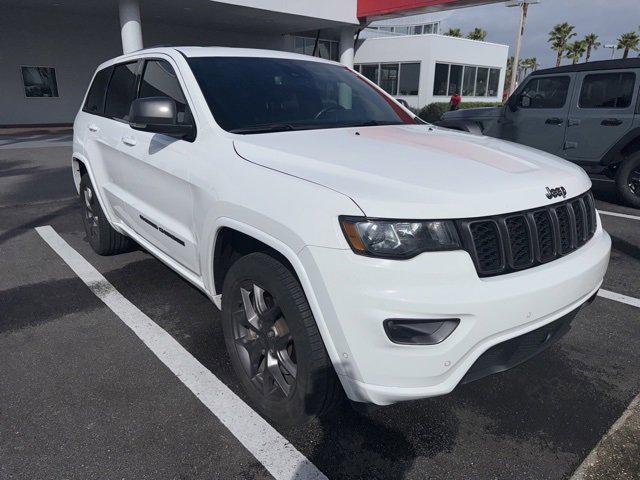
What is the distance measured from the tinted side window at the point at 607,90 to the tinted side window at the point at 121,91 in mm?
6654

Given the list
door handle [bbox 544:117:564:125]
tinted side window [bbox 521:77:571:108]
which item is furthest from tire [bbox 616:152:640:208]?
tinted side window [bbox 521:77:571:108]

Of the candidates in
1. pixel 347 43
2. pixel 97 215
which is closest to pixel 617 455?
pixel 97 215

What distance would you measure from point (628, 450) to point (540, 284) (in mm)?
1003

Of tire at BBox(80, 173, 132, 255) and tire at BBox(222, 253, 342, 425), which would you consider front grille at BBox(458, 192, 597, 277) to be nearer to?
tire at BBox(222, 253, 342, 425)

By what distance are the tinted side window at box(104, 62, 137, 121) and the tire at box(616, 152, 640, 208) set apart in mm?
6892

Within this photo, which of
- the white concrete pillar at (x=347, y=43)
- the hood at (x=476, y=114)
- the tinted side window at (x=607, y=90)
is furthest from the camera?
the white concrete pillar at (x=347, y=43)

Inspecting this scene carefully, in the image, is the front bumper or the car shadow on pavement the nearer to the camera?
the front bumper

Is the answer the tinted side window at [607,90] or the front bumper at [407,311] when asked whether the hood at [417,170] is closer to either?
the front bumper at [407,311]

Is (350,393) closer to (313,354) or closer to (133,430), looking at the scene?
(313,354)

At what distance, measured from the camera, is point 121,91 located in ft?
13.4

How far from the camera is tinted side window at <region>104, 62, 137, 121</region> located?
389 centimetres

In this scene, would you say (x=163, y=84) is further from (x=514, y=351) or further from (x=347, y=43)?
(x=347, y=43)

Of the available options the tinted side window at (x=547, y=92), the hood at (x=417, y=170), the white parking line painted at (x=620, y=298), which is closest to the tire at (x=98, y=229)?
the hood at (x=417, y=170)

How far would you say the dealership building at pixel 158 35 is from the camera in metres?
16.8
